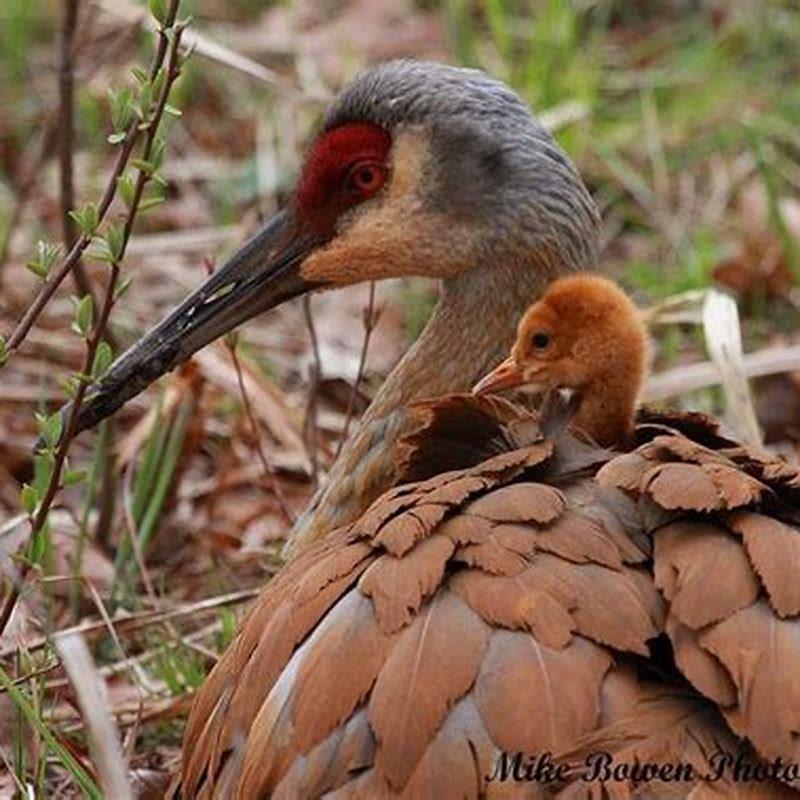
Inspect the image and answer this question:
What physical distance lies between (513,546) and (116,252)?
77 cm

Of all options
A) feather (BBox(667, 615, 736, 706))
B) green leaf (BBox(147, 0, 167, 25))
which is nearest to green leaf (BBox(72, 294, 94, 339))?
green leaf (BBox(147, 0, 167, 25))

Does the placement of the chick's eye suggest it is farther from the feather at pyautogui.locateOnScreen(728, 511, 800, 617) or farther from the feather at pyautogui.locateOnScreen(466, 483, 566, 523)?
the feather at pyautogui.locateOnScreen(728, 511, 800, 617)

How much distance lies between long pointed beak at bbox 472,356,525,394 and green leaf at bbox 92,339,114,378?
A: 50 cm

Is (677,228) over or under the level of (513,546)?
over

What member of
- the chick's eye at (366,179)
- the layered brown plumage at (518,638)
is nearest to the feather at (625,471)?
the layered brown plumage at (518,638)

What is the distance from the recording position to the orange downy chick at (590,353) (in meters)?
3.36

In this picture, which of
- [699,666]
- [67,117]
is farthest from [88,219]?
[67,117]

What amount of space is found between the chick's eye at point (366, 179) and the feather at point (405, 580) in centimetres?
103

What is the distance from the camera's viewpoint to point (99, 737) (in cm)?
273

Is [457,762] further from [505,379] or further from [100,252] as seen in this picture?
[100,252]

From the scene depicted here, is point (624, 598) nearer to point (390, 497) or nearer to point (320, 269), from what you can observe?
point (390, 497)

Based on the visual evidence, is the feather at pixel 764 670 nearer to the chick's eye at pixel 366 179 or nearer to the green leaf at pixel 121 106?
the green leaf at pixel 121 106

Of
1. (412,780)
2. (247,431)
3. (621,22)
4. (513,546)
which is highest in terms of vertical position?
(621,22)

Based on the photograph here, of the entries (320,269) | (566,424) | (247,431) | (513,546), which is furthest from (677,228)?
(513,546)
